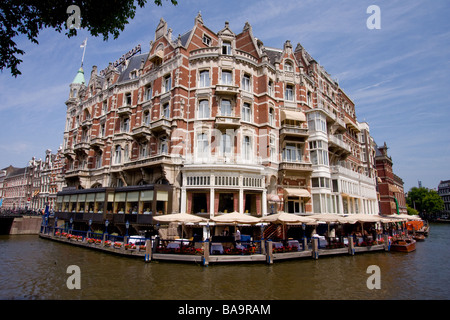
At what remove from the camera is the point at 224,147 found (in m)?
26.8

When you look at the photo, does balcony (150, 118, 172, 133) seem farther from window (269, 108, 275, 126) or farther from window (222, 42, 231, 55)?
window (269, 108, 275, 126)

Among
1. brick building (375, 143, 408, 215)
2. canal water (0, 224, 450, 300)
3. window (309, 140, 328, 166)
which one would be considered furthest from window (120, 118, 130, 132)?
brick building (375, 143, 408, 215)

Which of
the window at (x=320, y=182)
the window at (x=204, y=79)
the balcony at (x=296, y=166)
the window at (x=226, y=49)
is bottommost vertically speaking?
the window at (x=320, y=182)

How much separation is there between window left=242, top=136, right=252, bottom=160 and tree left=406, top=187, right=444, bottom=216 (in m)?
95.3

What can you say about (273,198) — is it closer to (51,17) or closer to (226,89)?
(226,89)

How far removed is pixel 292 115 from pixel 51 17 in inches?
1011

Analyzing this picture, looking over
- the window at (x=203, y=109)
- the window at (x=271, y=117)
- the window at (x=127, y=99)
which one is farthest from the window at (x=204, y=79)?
the window at (x=127, y=99)

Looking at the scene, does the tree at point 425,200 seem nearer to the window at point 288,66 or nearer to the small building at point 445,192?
the small building at point 445,192

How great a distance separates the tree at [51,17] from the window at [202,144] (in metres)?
17.0

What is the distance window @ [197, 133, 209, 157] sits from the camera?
26719 millimetres

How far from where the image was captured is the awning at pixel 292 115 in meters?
30.2

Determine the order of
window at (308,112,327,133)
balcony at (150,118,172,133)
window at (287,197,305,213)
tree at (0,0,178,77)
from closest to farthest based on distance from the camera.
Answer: tree at (0,0,178,77), balcony at (150,118,172,133), window at (287,197,305,213), window at (308,112,327,133)

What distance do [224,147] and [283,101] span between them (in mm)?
10603
